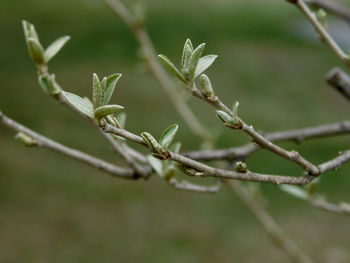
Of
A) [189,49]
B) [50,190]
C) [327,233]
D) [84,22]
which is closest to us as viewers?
[189,49]

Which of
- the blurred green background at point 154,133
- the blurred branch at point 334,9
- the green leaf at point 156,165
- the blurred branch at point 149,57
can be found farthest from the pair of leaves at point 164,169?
the blurred green background at point 154,133

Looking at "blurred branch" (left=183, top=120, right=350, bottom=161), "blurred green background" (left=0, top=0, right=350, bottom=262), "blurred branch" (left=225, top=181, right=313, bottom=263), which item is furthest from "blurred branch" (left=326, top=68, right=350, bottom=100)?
"blurred green background" (left=0, top=0, right=350, bottom=262)

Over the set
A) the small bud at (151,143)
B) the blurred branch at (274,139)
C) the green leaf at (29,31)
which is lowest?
the blurred branch at (274,139)

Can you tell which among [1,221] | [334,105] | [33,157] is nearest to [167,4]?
[334,105]

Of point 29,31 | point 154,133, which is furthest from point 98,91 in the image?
point 154,133

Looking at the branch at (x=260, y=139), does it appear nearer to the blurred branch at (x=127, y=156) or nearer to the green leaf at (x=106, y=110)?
the green leaf at (x=106, y=110)

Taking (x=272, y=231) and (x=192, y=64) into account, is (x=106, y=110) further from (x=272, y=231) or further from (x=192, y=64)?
(x=272, y=231)

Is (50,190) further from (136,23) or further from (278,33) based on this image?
(278,33)

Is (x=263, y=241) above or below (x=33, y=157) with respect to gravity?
below
